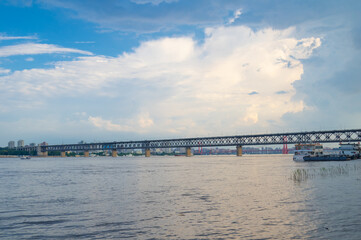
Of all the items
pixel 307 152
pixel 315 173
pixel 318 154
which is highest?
pixel 307 152

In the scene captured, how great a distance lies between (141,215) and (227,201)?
33.1ft

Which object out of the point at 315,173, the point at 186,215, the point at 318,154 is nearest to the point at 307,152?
the point at 318,154

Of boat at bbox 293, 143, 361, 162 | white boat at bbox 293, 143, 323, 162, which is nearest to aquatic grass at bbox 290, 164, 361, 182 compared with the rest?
boat at bbox 293, 143, 361, 162

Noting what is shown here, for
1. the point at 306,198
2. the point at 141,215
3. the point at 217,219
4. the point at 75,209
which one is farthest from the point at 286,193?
the point at 75,209

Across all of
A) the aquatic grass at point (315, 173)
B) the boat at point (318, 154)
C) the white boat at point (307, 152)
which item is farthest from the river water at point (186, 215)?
the white boat at point (307, 152)

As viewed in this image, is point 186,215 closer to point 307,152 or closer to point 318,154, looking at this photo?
point 307,152

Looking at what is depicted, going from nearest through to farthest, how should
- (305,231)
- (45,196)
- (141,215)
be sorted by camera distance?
(305,231)
(141,215)
(45,196)

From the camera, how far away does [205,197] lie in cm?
3653

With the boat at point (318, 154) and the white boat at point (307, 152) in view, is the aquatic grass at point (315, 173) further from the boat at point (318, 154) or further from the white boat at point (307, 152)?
the white boat at point (307, 152)

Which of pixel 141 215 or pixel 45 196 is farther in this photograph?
pixel 45 196

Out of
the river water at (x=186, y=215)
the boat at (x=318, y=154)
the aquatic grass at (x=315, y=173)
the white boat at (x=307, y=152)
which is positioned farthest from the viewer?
the white boat at (x=307, y=152)

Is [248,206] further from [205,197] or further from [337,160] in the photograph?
[337,160]

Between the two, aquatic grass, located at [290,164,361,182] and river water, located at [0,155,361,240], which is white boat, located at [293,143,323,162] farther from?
river water, located at [0,155,361,240]

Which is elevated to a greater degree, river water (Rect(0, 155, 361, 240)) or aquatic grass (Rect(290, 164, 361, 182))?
river water (Rect(0, 155, 361, 240))
